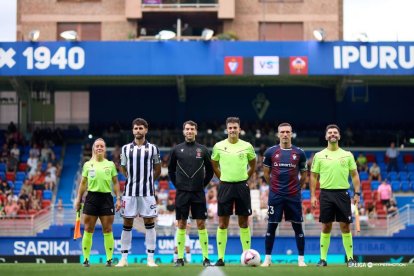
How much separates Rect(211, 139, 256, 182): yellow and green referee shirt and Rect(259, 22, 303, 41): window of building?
29.9 m

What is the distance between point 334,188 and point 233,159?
176 cm

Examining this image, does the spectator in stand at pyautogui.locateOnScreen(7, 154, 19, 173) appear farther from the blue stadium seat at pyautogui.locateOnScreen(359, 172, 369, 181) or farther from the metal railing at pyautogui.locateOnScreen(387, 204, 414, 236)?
the metal railing at pyautogui.locateOnScreen(387, 204, 414, 236)

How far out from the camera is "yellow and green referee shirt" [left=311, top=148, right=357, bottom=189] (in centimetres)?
1634

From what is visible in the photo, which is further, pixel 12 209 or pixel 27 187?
pixel 27 187

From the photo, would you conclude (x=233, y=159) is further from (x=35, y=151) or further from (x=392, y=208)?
(x=35, y=151)

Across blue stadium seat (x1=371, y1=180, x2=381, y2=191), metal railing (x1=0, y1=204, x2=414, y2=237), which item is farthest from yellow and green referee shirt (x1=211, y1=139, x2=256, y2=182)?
blue stadium seat (x1=371, y1=180, x2=381, y2=191)

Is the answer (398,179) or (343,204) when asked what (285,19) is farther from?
(343,204)

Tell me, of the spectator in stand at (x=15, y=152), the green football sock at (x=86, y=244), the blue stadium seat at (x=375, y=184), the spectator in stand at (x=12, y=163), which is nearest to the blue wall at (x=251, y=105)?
the spectator in stand at (x=15, y=152)

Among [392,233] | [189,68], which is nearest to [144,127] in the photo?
[392,233]

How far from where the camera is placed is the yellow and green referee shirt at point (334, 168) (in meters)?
16.3

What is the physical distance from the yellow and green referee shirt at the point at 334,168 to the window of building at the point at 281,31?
29.9 meters

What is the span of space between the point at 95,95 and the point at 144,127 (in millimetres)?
22789

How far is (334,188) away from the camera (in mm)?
16328

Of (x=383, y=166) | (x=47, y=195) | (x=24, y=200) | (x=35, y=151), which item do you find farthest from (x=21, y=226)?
(x=383, y=166)
